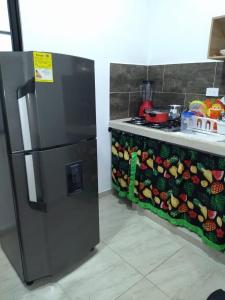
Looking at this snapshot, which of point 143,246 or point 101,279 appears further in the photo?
point 143,246

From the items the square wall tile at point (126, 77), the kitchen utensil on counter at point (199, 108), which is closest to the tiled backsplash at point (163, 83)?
the square wall tile at point (126, 77)

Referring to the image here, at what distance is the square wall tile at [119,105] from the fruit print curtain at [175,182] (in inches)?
8.6

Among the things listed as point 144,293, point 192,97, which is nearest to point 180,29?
point 192,97

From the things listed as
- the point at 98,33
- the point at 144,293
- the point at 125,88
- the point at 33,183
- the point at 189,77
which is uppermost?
the point at 98,33

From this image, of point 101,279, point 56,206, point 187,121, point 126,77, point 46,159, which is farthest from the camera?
point 126,77

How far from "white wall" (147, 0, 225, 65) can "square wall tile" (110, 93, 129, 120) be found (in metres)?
0.52

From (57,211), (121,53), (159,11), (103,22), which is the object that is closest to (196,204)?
(57,211)

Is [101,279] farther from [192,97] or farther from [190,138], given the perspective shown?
[192,97]

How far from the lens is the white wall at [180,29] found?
194 cm

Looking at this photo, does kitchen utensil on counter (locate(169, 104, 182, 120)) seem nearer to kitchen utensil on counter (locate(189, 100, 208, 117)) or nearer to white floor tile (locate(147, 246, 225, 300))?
kitchen utensil on counter (locate(189, 100, 208, 117))

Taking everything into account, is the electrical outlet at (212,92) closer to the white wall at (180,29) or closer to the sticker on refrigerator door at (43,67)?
the white wall at (180,29)

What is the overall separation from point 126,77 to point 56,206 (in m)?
1.57

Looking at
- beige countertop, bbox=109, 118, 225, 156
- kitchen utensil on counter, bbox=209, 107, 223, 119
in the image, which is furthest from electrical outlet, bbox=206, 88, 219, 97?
beige countertop, bbox=109, 118, 225, 156

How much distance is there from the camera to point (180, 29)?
83.9 inches
